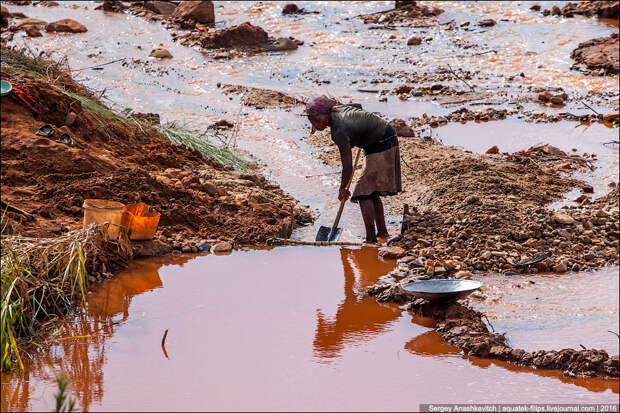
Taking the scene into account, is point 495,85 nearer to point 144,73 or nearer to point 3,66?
point 144,73

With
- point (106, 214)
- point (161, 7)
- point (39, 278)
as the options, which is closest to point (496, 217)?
point (106, 214)

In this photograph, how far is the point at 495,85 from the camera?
11.3 metres

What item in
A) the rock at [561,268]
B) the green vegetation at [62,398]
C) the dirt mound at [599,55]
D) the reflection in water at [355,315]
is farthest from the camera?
the dirt mound at [599,55]

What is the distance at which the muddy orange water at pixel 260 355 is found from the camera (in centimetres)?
418

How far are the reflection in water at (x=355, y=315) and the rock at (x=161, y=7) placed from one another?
37.9 feet

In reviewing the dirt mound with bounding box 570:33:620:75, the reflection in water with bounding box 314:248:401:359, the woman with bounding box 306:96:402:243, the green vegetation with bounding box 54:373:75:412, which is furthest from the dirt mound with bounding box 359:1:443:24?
the green vegetation with bounding box 54:373:75:412

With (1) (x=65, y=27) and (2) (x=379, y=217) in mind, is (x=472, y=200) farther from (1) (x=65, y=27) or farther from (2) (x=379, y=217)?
(1) (x=65, y=27)

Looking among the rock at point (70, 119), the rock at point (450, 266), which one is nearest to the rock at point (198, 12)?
the rock at point (70, 119)

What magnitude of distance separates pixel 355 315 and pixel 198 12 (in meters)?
11.4

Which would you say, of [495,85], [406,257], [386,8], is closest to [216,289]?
[406,257]

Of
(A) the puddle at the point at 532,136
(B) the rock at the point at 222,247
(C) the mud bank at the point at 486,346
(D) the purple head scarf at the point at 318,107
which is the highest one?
(D) the purple head scarf at the point at 318,107

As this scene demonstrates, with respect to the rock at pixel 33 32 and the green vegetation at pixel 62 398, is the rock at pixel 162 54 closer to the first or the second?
the rock at pixel 33 32

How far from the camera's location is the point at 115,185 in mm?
6867

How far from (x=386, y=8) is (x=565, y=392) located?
1260 centimetres
